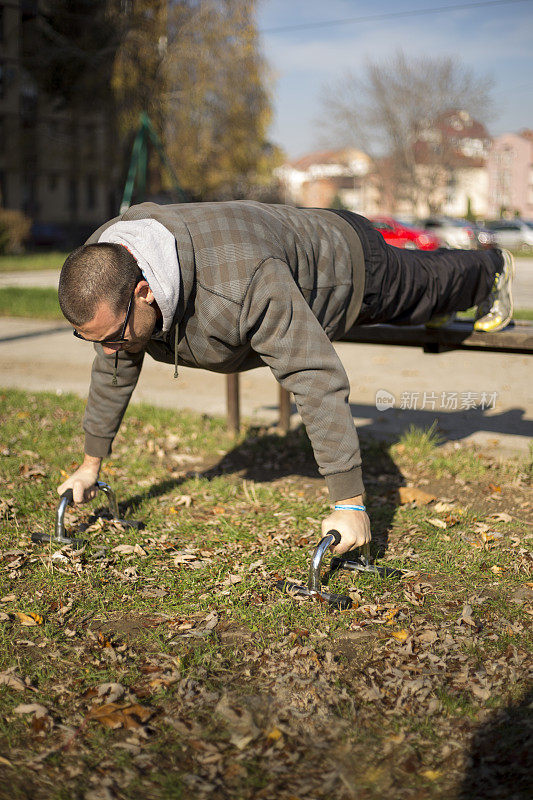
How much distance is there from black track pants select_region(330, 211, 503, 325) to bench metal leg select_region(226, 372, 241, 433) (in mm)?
1689

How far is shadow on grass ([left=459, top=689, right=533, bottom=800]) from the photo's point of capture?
2.06 meters

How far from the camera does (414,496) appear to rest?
4262mm

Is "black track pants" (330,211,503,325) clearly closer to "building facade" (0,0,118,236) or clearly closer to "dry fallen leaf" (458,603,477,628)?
"dry fallen leaf" (458,603,477,628)

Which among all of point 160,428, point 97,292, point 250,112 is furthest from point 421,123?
point 97,292

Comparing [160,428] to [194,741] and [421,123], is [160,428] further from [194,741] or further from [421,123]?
[421,123]

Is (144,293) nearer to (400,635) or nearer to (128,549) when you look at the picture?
(128,549)

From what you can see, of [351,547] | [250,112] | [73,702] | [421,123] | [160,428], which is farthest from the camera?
[421,123]

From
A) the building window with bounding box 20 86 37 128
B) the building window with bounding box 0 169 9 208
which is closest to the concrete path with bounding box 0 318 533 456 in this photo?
the building window with bounding box 20 86 37 128

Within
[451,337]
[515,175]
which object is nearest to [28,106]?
[451,337]

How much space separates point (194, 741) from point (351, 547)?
2.81 feet

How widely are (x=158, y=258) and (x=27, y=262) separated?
22.3 metres

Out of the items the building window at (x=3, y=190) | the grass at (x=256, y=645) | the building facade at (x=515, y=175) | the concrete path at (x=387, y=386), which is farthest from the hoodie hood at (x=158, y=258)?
the building facade at (x=515, y=175)

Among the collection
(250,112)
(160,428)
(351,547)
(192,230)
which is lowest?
(160,428)

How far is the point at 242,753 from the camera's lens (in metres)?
2.23
